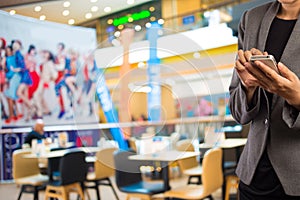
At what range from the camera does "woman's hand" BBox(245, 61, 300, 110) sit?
69 cm

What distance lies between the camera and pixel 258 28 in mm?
926

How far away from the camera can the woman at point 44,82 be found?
198cm

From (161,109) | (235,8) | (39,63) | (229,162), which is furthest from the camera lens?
(235,8)

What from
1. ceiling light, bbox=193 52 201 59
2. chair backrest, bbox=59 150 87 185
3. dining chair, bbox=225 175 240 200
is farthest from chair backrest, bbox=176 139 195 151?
dining chair, bbox=225 175 240 200

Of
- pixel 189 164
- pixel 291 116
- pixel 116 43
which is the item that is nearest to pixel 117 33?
pixel 116 43

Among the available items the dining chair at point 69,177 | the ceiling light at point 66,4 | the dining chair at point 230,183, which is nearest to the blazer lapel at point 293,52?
the ceiling light at point 66,4

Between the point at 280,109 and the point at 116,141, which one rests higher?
the point at 280,109

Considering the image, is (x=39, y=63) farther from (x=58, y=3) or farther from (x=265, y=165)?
(x=265, y=165)

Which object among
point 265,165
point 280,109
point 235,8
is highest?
point 235,8

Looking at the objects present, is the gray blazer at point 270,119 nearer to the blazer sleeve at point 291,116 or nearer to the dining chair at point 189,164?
the blazer sleeve at point 291,116

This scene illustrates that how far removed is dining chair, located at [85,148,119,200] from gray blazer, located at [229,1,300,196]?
66cm

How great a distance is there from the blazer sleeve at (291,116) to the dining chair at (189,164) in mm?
807

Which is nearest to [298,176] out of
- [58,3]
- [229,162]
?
Answer: [58,3]

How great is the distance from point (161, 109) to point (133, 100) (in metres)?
0.16
